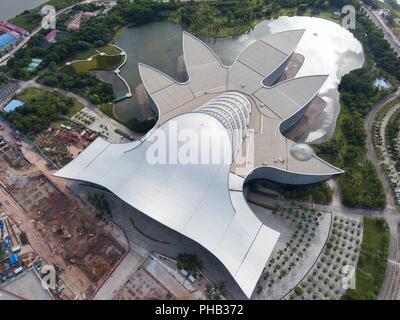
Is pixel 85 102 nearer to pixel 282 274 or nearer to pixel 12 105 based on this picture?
pixel 12 105

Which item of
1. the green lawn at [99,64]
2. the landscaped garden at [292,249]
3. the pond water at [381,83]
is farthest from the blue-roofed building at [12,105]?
the pond water at [381,83]

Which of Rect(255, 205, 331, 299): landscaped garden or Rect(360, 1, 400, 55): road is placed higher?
Rect(360, 1, 400, 55): road

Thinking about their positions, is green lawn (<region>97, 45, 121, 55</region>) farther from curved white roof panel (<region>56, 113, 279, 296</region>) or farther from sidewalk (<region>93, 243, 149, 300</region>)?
sidewalk (<region>93, 243, 149, 300</region>)

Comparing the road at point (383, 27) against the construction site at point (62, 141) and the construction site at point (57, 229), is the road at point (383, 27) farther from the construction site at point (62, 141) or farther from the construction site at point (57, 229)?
the construction site at point (57, 229)

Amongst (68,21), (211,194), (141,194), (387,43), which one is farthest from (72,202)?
(387,43)

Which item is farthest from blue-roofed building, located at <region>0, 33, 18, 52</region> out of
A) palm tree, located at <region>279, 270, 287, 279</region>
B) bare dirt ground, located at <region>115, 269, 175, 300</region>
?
palm tree, located at <region>279, 270, 287, 279</region>

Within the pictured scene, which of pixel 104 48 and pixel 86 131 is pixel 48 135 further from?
pixel 104 48

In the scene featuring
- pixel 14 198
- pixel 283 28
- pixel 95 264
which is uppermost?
pixel 283 28
